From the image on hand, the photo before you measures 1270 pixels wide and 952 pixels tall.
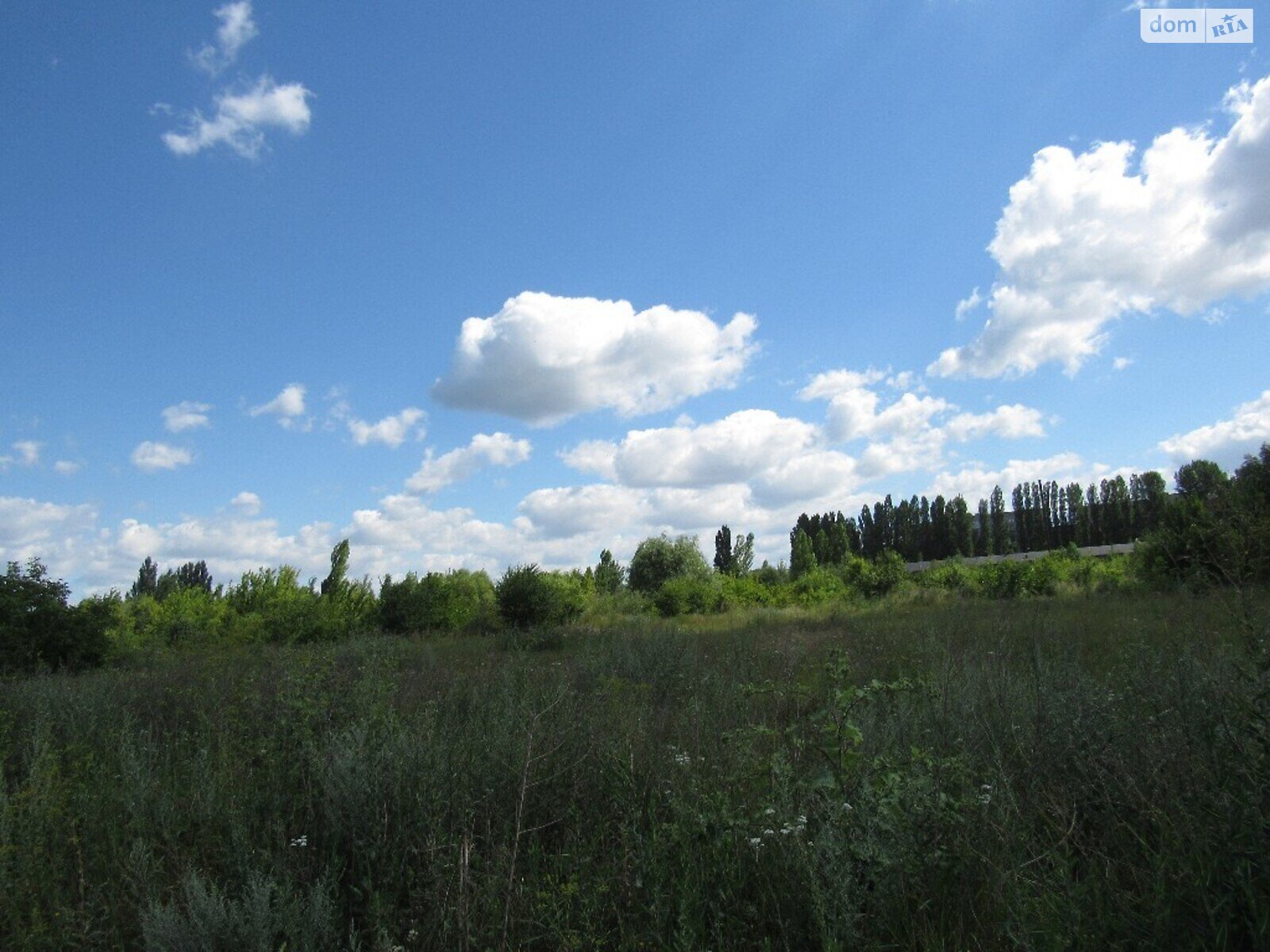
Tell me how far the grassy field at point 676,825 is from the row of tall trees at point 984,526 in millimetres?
61540

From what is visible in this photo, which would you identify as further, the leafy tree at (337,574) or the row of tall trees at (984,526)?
the row of tall trees at (984,526)

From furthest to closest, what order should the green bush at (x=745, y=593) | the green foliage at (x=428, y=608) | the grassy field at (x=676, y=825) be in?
the green bush at (x=745, y=593) → the green foliage at (x=428, y=608) → the grassy field at (x=676, y=825)

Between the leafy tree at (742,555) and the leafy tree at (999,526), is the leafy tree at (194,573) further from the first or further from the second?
the leafy tree at (999,526)

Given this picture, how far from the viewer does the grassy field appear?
8.06ft

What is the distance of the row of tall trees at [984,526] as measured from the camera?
7056 cm

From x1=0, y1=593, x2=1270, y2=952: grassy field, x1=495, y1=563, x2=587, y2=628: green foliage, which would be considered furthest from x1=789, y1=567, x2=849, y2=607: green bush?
x1=0, y1=593, x2=1270, y2=952: grassy field

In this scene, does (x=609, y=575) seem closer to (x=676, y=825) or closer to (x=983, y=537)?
(x=676, y=825)

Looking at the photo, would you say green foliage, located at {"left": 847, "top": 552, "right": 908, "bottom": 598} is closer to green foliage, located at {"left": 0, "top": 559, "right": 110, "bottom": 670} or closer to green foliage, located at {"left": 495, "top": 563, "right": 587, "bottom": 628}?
green foliage, located at {"left": 495, "top": 563, "right": 587, "bottom": 628}

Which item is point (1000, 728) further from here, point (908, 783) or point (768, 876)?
point (768, 876)

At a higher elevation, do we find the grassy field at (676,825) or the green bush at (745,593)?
the grassy field at (676,825)

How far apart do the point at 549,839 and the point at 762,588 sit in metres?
27.8

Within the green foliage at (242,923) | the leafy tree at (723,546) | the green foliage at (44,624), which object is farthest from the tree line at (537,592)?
the leafy tree at (723,546)

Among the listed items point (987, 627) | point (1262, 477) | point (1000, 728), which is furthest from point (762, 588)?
point (1000, 728)

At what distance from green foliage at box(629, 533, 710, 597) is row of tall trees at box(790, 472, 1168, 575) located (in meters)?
28.3
